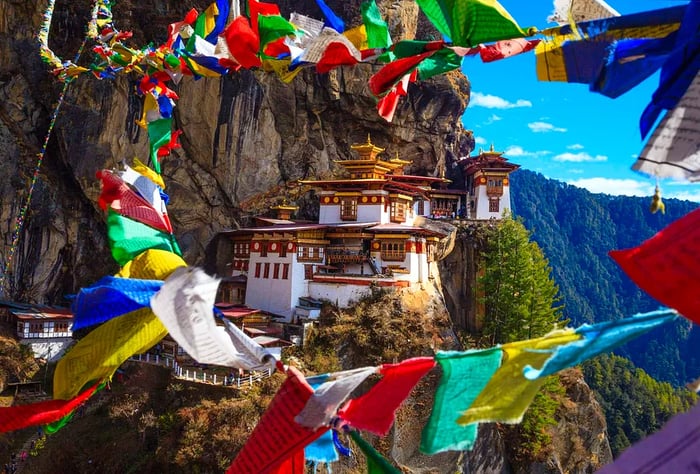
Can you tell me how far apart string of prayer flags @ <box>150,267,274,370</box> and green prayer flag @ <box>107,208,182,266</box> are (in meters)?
1.63

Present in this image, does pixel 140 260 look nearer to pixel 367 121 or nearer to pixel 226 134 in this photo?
pixel 226 134

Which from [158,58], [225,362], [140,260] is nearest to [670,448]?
[225,362]

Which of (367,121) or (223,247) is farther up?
(367,121)

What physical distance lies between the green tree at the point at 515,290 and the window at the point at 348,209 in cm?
720

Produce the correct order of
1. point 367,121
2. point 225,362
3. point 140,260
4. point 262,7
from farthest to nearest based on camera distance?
point 367,121, point 262,7, point 140,260, point 225,362

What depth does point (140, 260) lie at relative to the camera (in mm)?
3926

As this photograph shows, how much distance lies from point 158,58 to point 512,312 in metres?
21.0

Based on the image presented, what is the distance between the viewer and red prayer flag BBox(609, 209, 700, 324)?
2.11 m

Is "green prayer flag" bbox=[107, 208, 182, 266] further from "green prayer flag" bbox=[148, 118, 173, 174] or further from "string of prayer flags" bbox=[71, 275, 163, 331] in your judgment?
"green prayer flag" bbox=[148, 118, 173, 174]

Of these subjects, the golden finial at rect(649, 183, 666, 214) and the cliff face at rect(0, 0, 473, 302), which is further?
the cliff face at rect(0, 0, 473, 302)

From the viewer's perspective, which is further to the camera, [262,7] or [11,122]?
[11,122]

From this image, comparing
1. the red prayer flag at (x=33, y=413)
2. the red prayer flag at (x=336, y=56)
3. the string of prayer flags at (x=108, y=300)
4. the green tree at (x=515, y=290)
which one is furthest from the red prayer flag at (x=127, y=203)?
the green tree at (x=515, y=290)

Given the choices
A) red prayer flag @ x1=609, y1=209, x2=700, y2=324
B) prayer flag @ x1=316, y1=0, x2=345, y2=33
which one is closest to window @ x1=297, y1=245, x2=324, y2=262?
prayer flag @ x1=316, y1=0, x2=345, y2=33

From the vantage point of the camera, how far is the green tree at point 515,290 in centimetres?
2333
